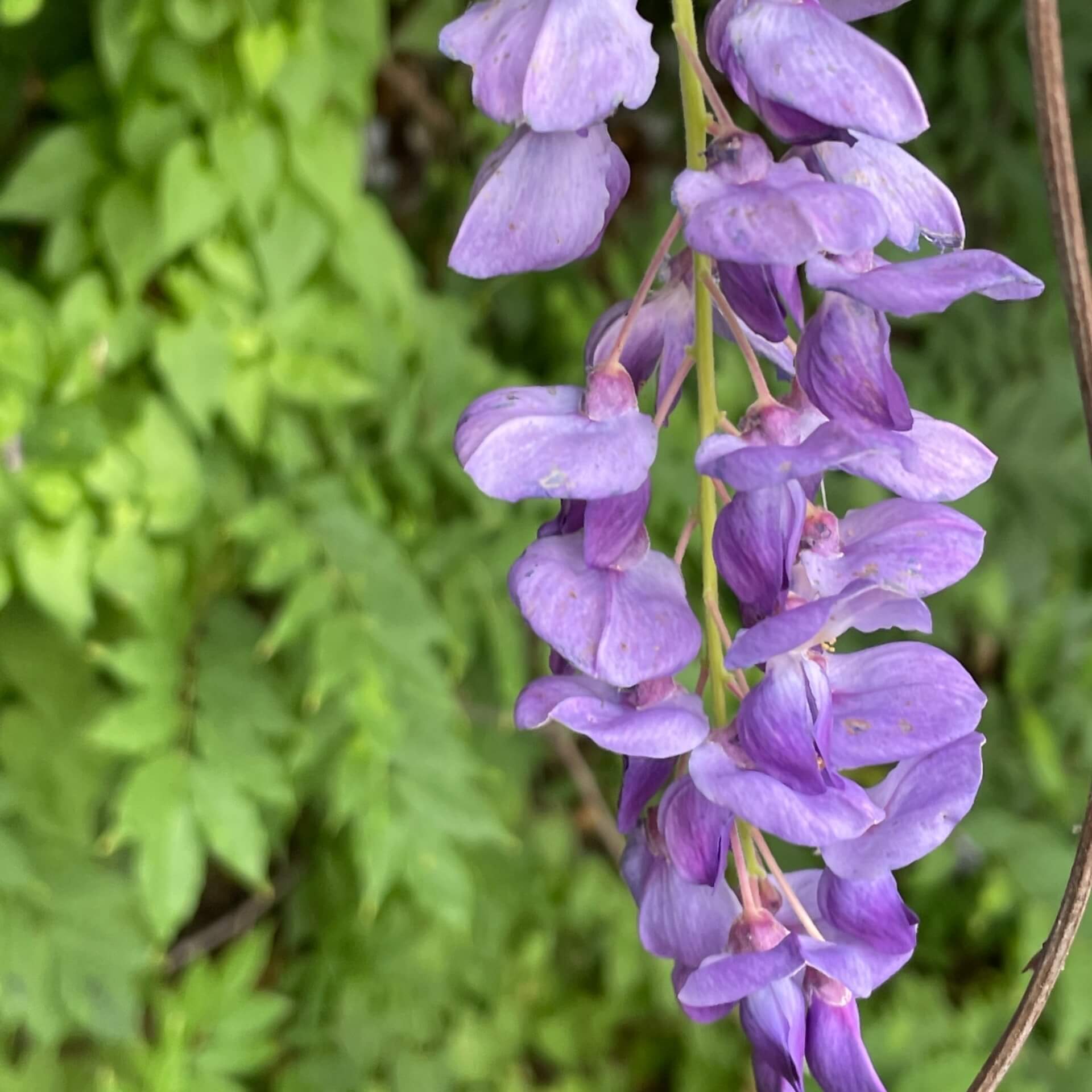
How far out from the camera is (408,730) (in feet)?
3.30

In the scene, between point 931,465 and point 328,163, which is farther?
point 328,163

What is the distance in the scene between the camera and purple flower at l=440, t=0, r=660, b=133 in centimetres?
31

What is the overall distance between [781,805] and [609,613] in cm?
8

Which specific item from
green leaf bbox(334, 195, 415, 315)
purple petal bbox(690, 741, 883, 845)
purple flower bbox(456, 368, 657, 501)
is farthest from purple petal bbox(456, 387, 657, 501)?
green leaf bbox(334, 195, 415, 315)

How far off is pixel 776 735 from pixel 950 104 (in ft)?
4.49

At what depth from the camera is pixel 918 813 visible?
0.37m

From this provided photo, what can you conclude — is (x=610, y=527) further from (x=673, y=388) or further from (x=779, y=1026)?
(x=779, y=1026)

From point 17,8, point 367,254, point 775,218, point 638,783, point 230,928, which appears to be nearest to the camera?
point 775,218

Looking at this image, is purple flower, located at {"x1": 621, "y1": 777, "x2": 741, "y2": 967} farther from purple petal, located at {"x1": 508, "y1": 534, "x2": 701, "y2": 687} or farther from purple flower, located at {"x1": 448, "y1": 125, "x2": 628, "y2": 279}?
purple flower, located at {"x1": 448, "y1": 125, "x2": 628, "y2": 279}

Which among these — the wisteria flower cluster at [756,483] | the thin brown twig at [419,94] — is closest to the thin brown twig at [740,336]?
the wisteria flower cluster at [756,483]

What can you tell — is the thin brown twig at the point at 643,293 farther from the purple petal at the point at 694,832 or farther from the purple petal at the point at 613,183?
the purple petal at the point at 694,832

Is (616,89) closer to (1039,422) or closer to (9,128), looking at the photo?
(9,128)

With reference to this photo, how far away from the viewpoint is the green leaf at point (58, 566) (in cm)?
85

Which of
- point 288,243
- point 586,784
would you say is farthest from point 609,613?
point 586,784
